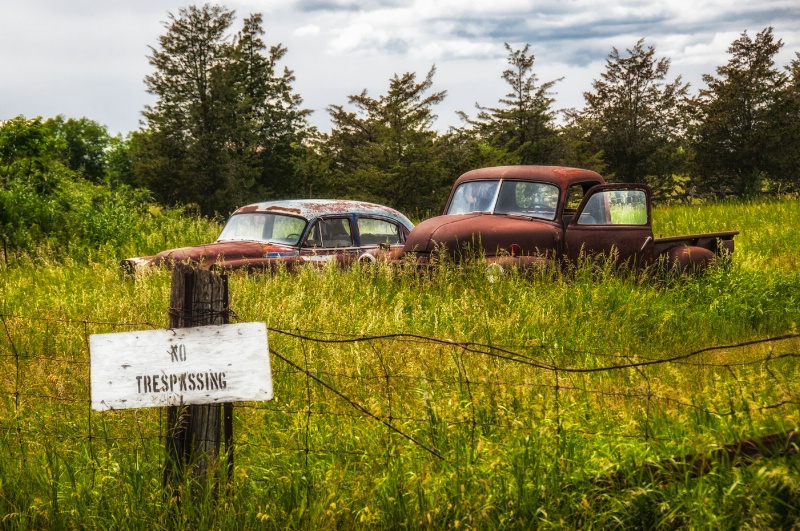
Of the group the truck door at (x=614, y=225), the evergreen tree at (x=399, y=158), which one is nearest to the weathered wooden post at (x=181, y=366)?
the truck door at (x=614, y=225)

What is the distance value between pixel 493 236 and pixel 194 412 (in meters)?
6.32

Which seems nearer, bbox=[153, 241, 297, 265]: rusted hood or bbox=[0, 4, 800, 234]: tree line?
bbox=[153, 241, 297, 265]: rusted hood

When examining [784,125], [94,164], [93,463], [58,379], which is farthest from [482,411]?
[94,164]

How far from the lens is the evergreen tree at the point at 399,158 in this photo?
2916cm

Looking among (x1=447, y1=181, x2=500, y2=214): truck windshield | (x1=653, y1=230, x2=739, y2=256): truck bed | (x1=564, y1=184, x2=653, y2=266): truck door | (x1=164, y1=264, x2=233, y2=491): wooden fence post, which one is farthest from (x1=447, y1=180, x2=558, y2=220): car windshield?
(x1=164, y1=264, x2=233, y2=491): wooden fence post

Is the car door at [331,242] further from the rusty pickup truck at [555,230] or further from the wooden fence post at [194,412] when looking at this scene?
the wooden fence post at [194,412]

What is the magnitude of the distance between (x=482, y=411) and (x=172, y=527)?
1709 millimetres

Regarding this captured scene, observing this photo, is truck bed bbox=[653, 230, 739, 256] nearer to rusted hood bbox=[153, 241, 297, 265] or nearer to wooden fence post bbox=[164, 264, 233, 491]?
rusted hood bbox=[153, 241, 297, 265]

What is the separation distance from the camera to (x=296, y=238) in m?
9.89

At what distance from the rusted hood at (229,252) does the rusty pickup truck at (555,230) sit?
5.47 ft

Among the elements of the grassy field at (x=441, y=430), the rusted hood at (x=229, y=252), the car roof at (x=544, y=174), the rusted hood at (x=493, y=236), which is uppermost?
the car roof at (x=544, y=174)

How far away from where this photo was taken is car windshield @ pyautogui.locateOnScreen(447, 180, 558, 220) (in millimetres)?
9727

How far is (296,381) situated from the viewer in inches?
210

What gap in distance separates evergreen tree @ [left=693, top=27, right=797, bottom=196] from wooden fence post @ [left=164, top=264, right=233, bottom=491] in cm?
3026
